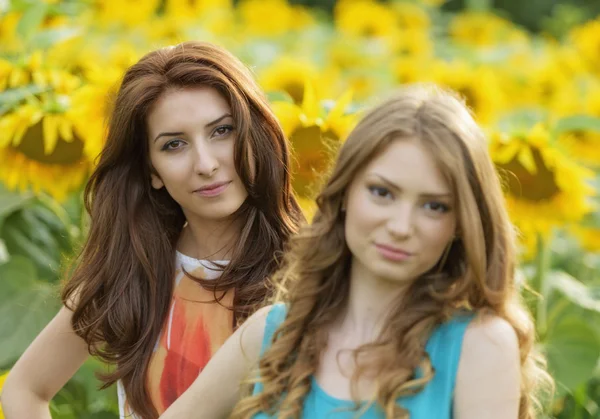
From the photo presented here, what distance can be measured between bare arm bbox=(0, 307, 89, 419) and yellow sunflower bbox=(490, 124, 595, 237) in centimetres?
109

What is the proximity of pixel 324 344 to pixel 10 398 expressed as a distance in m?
0.88

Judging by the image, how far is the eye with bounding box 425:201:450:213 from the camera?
164 centimetres

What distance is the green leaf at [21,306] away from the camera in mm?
2850

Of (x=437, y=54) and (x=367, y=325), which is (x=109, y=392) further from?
(x=437, y=54)

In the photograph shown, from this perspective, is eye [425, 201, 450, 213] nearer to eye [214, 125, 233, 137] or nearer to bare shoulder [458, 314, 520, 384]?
bare shoulder [458, 314, 520, 384]

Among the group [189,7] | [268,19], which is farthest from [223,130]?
[268,19]

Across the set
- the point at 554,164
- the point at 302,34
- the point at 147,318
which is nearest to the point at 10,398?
the point at 147,318

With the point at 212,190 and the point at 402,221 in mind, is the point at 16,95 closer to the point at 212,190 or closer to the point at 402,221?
the point at 212,190

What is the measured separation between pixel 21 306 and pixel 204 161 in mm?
982

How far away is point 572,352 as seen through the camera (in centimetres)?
287

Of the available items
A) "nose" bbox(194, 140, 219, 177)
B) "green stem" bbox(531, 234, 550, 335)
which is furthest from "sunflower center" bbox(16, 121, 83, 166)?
"green stem" bbox(531, 234, 550, 335)

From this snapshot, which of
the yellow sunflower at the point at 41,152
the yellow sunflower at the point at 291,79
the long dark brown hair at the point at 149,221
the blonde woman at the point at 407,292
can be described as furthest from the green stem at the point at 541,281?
the blonde woman at the point at 407,292

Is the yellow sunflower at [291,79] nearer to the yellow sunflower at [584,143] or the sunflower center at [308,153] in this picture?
the sunflower center at [308,153]

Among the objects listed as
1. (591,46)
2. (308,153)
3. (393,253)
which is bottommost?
(591,46)
